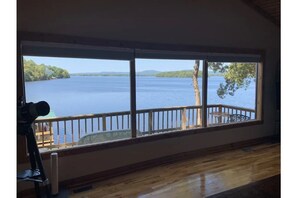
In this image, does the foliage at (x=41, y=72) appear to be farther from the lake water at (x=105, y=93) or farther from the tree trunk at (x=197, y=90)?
the tree trunk at (x=197, y=90)

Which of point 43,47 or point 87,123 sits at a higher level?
point 43,47

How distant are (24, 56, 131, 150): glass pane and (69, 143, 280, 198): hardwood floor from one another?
681mm

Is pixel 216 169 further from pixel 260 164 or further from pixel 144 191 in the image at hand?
pixel 144 191

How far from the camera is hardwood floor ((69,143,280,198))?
3145mm

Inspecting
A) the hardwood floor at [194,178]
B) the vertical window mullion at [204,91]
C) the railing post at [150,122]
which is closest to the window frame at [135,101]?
the vertical window mullion at [204,91]

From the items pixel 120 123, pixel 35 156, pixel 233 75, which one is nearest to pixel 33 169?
pixel 35 156

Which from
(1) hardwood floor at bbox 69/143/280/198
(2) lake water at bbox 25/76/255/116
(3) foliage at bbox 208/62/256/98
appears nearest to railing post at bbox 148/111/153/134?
(2) lake water at bbox 25/76/255/116

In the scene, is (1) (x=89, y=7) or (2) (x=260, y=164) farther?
(2) (x=260, y=164)

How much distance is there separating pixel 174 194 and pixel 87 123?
5.24 ft

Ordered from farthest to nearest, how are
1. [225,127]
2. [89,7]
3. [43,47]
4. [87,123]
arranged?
[225,127]
[87,123]
[89,7]
[43,47]

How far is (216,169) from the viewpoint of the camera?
3857 millimetres

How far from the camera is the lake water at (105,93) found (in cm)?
330

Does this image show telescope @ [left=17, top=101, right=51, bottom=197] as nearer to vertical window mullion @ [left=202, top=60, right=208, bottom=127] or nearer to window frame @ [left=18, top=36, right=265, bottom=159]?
window frame @ [left=18, top=36, right=265, bottom=159]
